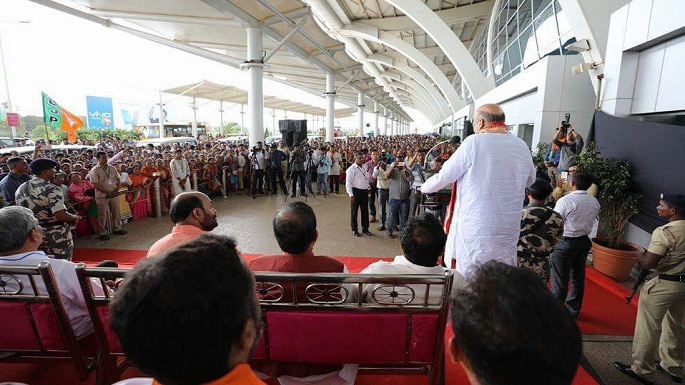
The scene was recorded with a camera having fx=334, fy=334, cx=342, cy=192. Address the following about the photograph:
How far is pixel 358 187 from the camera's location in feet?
22.9

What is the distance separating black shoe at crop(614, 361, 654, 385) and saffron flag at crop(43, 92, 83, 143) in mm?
19393

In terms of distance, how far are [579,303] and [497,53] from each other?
1618 centimetres

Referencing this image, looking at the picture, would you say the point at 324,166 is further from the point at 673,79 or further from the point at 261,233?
Result: the point at 673,79

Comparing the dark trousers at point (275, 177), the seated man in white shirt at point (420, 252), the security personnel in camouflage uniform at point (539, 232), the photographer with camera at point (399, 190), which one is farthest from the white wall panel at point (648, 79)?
the dark trousers at point (275, 177)

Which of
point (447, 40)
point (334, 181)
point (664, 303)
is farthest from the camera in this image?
point (447, 40)

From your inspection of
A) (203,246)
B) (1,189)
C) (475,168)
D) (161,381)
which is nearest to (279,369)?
(161,381)

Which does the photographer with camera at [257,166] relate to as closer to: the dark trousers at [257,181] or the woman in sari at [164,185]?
the dark trousers at [257,181]

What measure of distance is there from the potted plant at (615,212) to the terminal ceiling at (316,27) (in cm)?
1110

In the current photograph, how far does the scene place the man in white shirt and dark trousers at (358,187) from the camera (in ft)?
22.6

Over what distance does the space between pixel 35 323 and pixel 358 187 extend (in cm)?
546

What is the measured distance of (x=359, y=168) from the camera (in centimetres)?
689

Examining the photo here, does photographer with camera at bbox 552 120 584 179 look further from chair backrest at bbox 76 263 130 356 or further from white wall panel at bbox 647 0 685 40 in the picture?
chair backrest at bbox 76 263 130 356

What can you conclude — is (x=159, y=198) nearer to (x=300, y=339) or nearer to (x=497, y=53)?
(x=300, y=339)

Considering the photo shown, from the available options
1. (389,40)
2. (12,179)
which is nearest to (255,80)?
(389,40)
